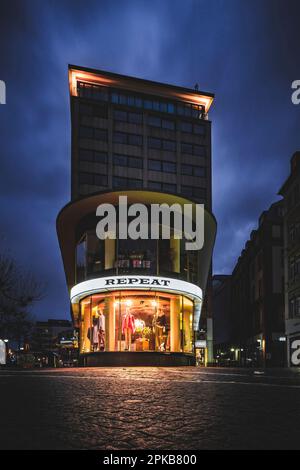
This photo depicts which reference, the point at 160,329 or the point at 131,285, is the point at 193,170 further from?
the point at 131,285

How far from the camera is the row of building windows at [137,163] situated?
68.1 m

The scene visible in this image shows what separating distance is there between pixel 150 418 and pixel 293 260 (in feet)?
159

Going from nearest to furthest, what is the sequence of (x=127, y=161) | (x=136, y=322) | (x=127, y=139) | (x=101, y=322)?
1. (x=136, y=322)
2. (x=101, y=322)
3. (x=127, y=161)
4. (x=127, y=139)

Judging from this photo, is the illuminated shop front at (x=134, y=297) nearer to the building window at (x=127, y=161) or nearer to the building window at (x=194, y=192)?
the building window at (x=127, y=161)

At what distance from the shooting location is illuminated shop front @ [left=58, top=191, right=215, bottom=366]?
28719 millimetres

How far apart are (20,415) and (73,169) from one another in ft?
205

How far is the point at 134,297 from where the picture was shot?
29250 millimetres

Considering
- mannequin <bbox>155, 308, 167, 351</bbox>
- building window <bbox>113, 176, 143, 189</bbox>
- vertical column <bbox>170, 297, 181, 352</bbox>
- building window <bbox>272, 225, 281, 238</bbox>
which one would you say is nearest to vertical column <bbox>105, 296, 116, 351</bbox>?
mannequin <bbox>155, 308, 167, 351</bbox>

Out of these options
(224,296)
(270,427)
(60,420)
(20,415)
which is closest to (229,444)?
(270,427)

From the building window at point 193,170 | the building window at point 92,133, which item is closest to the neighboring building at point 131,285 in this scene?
the building window at point 92,133

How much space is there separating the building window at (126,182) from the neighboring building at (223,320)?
139 feet

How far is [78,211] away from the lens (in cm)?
3209

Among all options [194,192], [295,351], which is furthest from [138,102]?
[295,351]

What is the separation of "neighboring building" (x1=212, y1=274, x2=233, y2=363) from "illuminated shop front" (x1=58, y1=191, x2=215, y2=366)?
73.8 meters
